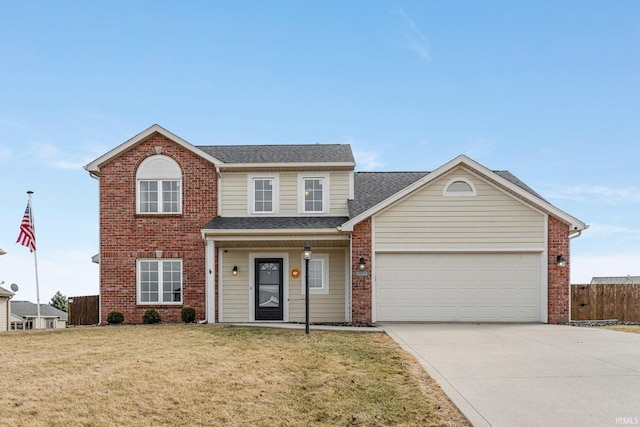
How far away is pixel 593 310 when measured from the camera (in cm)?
1727

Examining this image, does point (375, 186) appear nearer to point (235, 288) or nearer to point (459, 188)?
point (459, 188)

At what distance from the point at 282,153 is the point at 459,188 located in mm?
6547

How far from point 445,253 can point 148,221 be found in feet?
33.0

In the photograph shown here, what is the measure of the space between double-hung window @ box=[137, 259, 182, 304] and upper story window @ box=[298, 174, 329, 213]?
4780 mm

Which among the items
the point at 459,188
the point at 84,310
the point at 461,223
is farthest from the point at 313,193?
the point at 84,310

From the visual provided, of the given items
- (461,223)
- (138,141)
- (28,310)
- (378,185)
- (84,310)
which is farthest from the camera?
(28,310)

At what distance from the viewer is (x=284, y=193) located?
16.3 metres

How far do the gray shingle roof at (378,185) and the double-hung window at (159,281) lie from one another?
6.37 m

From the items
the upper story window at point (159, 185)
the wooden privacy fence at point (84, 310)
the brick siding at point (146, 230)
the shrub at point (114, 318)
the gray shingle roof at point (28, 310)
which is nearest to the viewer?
the shrub at point (114, 318)

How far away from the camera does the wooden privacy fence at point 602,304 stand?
17250mm

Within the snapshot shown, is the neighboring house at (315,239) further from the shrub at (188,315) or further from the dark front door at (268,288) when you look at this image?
the shrub at (188,315)

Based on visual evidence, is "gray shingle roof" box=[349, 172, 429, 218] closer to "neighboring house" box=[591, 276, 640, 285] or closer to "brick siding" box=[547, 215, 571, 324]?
"brick siding" box=[547, 215, 571, 324]

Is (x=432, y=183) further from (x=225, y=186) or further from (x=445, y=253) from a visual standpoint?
(x=225, y=186)

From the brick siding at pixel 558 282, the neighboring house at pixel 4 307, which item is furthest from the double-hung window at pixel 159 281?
the brick siding at pixel 558 282
